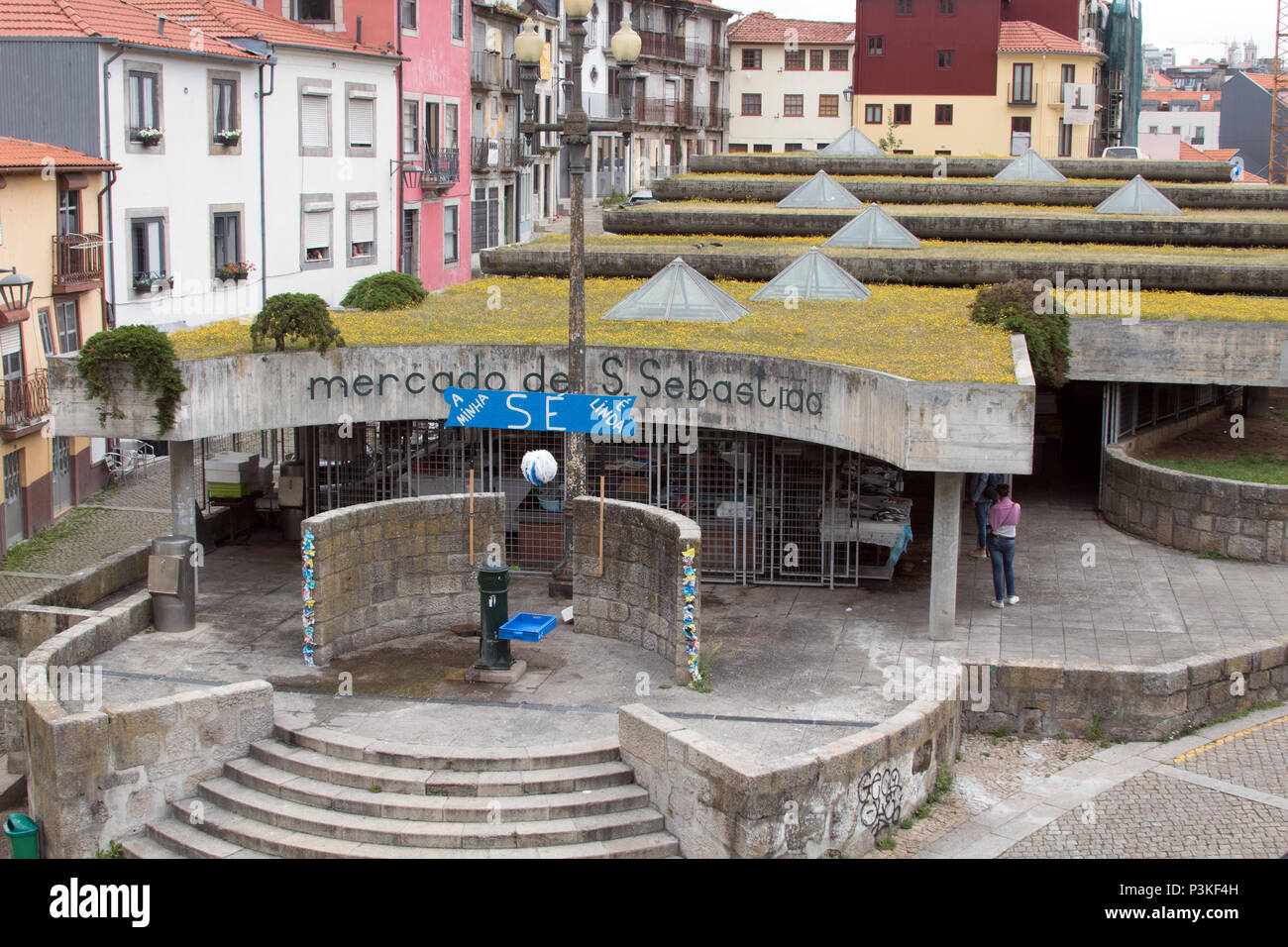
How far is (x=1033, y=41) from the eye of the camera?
222ft

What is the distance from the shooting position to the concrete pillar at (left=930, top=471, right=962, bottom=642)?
18.9m

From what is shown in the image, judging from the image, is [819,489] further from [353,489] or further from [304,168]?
[304,168]

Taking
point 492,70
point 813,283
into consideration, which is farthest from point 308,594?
point 492,70

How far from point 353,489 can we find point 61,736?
1007 centimetres

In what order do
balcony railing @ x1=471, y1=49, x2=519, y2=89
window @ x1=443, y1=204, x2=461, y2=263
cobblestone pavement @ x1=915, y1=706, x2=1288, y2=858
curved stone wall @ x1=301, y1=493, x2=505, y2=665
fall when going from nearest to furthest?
cobblestone pavement @ x1=915, y1=706, x2=1288, y2=858 → curved stone wall @ x1=301, y1=493, x2=505, y2=665 → window @ x1=443, y1=204, x2=461, y2=263 → balcony railing @ x1=471, y1=49, x2=519, y2=89

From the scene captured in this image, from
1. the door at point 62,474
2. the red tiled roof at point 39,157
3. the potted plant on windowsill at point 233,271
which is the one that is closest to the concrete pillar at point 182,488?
the red tiled roof at point 39,157

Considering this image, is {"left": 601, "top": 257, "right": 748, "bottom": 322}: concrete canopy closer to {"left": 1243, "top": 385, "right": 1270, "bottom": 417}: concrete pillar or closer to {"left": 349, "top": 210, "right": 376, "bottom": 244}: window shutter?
{"left": 1243, "top": 385, "right": 1270, "bottom": 417}: concrete pillar

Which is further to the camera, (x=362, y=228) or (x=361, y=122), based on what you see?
(x=362, y=228)

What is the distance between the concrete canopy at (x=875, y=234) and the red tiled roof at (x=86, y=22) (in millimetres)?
15472

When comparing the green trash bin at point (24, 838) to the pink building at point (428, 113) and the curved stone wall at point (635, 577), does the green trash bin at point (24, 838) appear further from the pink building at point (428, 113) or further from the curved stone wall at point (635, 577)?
the pink building at point (428, 113)

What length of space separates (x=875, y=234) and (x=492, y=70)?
29.1m

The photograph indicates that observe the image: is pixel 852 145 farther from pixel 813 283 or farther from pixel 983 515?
pixel 983 515

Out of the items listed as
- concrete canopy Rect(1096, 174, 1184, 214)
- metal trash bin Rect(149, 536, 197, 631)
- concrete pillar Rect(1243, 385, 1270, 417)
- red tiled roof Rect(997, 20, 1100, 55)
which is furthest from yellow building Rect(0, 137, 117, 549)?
red tiled roof Rect(997, 20, 1100, 55)

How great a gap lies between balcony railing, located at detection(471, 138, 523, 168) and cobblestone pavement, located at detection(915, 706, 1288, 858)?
42.3 m
